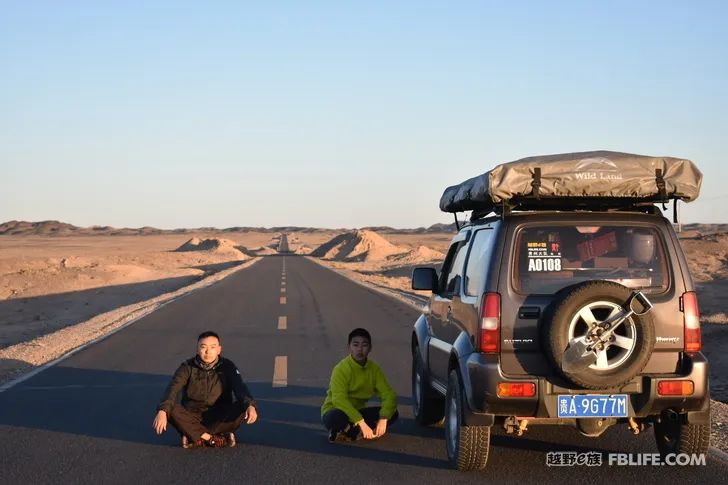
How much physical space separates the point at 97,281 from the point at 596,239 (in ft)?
123

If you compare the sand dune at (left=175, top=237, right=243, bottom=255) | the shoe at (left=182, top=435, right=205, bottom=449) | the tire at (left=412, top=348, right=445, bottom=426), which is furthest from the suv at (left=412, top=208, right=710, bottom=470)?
the sand dune at (left=175, top=237, right=243, bottom=255)

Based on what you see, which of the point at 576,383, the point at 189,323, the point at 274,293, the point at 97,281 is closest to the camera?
the point at 576,383

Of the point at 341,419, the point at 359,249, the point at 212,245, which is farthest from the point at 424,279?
A: the point at 212,245

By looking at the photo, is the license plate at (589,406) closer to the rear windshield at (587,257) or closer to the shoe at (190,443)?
the rear windshield at (587,257)

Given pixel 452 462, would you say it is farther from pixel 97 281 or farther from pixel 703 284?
pixel 97 281

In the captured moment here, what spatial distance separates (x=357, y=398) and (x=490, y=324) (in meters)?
2.02

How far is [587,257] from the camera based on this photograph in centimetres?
628

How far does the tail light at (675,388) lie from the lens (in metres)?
6.06

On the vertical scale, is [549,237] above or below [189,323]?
above

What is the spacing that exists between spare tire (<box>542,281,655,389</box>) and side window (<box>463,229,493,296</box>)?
0.60 metres

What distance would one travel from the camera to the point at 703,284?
3378 centimetres

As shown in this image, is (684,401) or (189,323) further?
(189,323)

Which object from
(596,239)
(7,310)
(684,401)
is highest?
(596,239)

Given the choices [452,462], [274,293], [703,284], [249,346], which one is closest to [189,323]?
[249,346]
